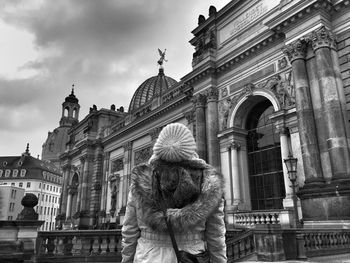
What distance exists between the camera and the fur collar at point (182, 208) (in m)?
2.40

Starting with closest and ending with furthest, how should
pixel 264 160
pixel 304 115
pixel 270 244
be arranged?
pixel 270 244
pixel 304 115
pixel 264 160

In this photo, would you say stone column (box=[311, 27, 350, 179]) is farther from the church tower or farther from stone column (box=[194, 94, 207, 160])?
the church tower

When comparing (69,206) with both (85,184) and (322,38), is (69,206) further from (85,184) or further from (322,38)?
(322,38)

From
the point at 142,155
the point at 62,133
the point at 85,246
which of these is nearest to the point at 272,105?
the point at 85,246

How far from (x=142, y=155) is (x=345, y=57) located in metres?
20.0

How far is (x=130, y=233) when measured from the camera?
8.71 feet

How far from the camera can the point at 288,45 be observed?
1527 cm

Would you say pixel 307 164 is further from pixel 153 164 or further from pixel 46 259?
pixel 153 164

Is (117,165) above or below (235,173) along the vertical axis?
above

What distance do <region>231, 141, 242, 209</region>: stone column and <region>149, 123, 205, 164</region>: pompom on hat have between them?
622 inches

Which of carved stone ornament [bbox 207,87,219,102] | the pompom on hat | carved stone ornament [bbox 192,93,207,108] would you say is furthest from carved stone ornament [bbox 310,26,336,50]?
the pompom on hat

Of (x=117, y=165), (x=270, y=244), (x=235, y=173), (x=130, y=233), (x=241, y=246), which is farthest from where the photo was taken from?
(x=117, y=165)

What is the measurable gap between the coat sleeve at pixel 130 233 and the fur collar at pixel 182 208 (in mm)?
129

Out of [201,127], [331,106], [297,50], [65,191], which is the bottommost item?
[65,191]
